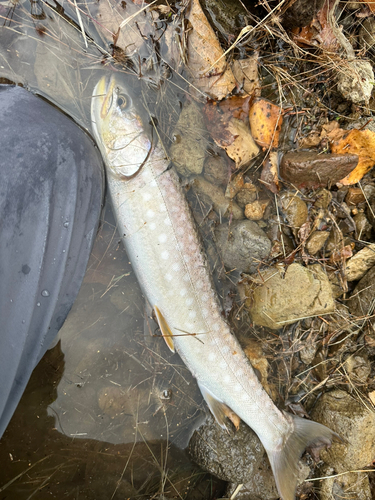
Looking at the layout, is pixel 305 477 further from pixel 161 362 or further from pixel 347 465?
pixel 161 362

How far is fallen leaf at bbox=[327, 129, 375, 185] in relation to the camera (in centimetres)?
292

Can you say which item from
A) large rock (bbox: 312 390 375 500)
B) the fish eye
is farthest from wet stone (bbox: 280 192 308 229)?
large rock (bbox: 312 390 375 500)

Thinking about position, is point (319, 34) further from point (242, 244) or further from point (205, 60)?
point (242, 244)

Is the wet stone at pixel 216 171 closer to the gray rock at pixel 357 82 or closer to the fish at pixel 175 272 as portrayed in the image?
the fish at pixel 175 272

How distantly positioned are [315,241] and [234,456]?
7.23 ft

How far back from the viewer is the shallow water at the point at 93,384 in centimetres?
263

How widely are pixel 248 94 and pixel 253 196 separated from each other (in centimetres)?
94

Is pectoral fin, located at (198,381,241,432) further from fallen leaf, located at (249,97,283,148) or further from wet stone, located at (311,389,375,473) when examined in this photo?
fallen leaf, located at (249,97,283,148)

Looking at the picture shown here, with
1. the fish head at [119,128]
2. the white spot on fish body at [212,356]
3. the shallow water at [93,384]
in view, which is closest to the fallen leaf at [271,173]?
the shallow water at [93,384]

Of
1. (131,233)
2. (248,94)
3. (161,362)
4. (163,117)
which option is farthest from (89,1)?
(161,362)

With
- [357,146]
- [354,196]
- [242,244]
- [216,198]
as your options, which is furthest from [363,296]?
[216,198]

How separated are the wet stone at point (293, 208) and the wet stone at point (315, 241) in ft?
0.58

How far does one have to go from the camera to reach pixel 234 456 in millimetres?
2867

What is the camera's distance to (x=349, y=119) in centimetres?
299
